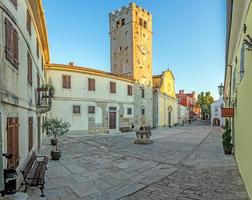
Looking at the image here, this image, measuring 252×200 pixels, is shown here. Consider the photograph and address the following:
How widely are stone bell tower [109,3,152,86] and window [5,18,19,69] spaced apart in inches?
914

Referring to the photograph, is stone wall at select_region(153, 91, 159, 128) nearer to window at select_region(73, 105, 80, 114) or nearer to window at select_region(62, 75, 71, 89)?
window at select_region(73, 105, 80, 114)

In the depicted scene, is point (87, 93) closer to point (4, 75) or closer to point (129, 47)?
point (129, 47)

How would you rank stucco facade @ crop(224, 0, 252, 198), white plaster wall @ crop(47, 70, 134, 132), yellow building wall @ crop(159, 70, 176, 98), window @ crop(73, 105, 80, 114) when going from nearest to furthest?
Answer: 1. stucco facade @ crop(224, 0, 252, 198)
2. white plaster wall @ crop(47, 70, 134, 132)
3. window @ crop(73, 105, 80, 114)
4. yellow building wall @ crop(159, 70, 176, 98)

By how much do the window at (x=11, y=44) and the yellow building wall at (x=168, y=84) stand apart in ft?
102

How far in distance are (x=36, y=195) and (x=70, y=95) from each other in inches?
634

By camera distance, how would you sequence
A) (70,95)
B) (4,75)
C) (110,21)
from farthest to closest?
(110,21) < (70,95) < (4,75)

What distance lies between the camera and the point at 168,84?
3962 centimetres

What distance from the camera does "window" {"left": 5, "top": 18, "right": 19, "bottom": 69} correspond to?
5.54 meters

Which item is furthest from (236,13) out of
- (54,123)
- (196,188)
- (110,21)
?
(110,21)

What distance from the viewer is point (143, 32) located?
31.6 m

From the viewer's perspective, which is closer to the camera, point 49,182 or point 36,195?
point 36,195

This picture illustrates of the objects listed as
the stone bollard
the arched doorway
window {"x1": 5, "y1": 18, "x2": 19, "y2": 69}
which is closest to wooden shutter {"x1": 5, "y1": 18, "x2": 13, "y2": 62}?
window {"x1": 5, "y1": 18, "x2": 19, "y2": 69}

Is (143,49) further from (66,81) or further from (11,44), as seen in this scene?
(11,44)

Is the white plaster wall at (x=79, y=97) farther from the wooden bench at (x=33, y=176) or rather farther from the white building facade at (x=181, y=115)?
the white building facade at (x=181, y=115)
